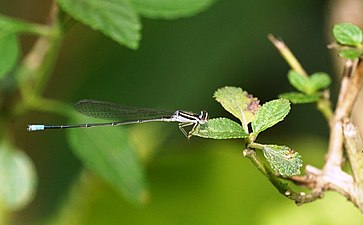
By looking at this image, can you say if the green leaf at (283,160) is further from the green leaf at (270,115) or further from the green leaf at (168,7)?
the green leaf at (168,7)

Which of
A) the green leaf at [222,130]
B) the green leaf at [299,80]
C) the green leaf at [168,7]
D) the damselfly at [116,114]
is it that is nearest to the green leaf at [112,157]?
the damselfly at [116,114]

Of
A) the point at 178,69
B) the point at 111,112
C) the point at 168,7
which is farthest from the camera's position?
the point at 178,69

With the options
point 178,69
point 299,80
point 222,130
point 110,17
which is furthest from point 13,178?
point 178,69

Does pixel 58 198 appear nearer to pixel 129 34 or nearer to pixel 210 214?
pixel 210 214

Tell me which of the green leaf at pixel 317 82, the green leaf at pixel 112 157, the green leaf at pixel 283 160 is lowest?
the green leaf at pixel 283 160

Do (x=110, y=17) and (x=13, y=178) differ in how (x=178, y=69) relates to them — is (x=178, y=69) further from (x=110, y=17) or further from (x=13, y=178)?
(x=110, y=17)

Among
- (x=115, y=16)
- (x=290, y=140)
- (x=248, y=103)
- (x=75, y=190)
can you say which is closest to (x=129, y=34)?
(x=115, y=16)
